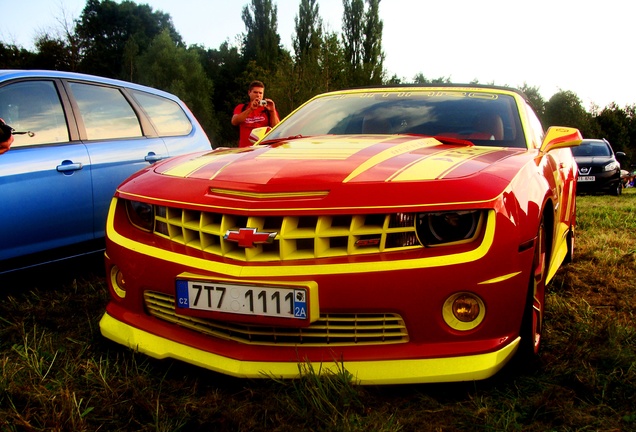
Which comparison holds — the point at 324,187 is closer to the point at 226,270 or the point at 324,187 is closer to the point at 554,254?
the point at 226,270

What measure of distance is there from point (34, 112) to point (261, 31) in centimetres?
5444

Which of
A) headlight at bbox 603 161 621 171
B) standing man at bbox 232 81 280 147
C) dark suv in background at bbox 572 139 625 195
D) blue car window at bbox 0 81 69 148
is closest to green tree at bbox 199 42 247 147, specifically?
dark suv in background at bbox 572 139 625 195

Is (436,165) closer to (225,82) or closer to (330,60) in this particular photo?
(330,60)

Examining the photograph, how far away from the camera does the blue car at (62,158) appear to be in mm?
3273

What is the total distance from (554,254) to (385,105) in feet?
3.95

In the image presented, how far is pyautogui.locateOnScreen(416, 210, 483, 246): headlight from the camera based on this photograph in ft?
6.53

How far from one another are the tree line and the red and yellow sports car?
26055 mm

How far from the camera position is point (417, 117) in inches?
126

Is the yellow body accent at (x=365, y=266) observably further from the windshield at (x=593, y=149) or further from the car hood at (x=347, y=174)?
the windshield at (x=593, y=149)

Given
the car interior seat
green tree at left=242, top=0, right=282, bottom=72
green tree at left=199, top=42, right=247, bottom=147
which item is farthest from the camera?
green tree at left=242, top=0, right=282, bottom=72

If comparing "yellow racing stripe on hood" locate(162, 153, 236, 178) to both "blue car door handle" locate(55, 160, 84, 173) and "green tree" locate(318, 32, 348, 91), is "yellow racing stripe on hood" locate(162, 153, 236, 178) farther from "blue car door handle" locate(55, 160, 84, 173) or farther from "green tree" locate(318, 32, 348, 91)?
"green tree" locate(318, 32, 348, 91)

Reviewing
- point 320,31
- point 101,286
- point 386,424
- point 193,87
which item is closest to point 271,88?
point 320,31

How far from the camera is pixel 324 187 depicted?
205cm

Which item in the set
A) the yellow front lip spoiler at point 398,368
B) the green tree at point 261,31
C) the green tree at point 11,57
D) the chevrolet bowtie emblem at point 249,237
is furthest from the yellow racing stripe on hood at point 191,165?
the green tree at point 261,31
